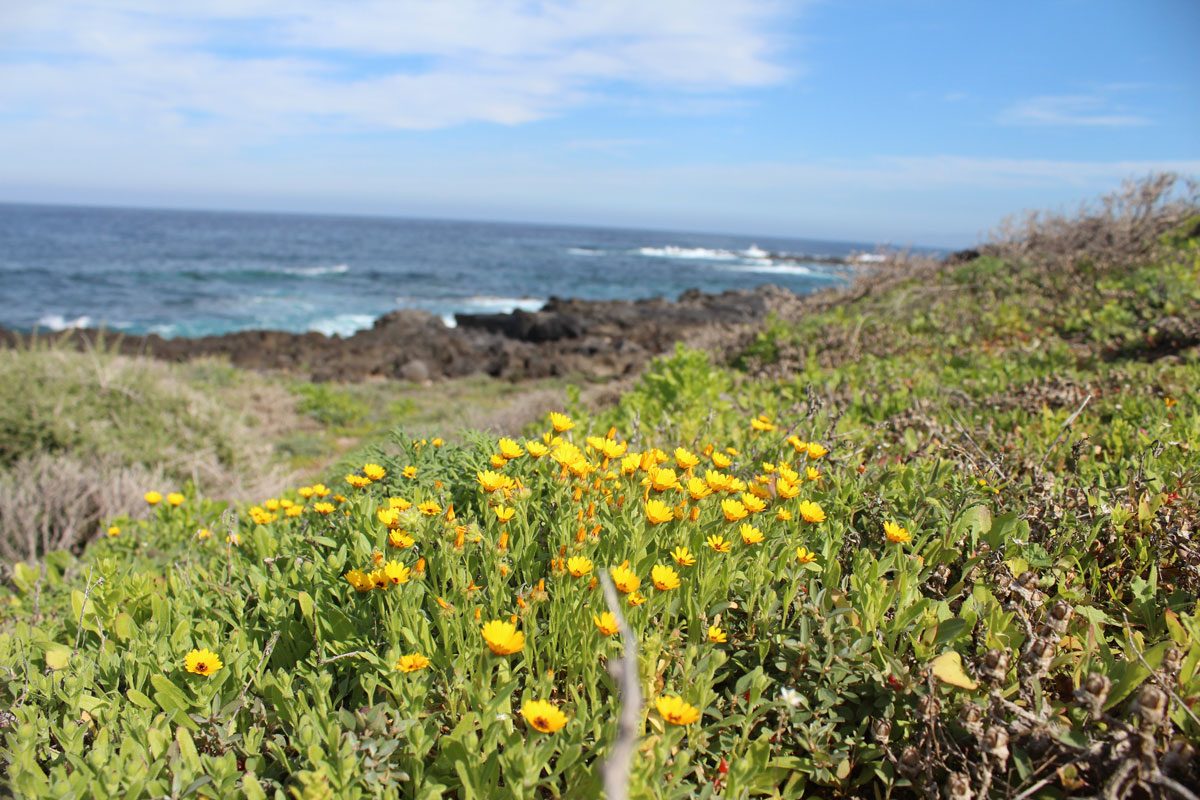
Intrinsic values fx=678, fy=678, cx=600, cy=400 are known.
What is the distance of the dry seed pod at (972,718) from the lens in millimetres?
1360

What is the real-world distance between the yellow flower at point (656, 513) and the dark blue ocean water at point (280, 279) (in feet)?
31.4

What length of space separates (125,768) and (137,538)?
2.24m

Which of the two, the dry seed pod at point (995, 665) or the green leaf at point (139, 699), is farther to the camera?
the green leaf at point (139, 699)

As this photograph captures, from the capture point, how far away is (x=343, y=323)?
81.1 feet

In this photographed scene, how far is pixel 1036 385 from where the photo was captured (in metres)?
3.74

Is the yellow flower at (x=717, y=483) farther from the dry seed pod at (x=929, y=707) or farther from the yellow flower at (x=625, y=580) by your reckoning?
the dry seed pod at (x=929, y=707)

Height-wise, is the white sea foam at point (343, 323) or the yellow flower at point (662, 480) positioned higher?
the yellow flower at point (662, 480)

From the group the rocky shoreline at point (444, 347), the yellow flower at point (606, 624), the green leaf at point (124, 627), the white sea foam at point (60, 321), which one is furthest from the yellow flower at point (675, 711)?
the white sea foam at point (60, 321)

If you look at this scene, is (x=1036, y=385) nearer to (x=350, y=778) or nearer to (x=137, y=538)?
(x=350, y=778)

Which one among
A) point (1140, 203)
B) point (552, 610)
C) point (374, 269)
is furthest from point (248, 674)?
point (374, 269)

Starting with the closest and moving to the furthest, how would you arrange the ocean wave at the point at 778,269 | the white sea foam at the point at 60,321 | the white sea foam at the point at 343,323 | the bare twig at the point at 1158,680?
the bare twig at the point at 1158,680
the white sea foam at the point at 60,321
the white sea foam at the point at 343,323
the ocean wave at the point at 778,269

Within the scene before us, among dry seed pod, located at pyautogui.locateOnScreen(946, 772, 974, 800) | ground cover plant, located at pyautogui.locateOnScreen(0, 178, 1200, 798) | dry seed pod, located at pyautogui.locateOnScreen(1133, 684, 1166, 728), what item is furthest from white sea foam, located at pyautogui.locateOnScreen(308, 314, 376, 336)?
dry seed pod, located at pyautogui.locateOnScreen(1133, 684, 1166, 728)

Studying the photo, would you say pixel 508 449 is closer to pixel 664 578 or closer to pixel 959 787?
pixel 664 578

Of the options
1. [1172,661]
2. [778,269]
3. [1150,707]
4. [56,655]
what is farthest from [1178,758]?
[778,269]
